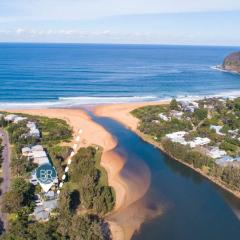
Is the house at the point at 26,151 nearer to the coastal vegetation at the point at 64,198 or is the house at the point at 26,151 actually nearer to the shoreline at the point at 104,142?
the coastal vegetation at the point at 64,198

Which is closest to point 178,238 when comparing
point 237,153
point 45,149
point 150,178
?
point 150,178

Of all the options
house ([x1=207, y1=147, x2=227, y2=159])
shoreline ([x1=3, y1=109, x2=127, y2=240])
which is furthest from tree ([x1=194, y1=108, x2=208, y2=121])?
shoreline ([x1=3, y1=109, x2=127, y2=240])

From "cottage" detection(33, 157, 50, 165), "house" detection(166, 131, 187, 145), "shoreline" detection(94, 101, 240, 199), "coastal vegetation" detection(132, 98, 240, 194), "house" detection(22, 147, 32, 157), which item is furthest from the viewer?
"house" detection(166, 131, 187, 145)

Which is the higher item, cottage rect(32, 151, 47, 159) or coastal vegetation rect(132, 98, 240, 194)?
cottage rect(32, 151, 47, 159)

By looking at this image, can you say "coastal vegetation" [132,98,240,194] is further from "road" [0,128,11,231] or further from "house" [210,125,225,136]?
"road" [0,128,11,231]

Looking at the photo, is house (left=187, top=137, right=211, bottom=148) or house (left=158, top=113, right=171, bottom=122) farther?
house (left=158, top=113, right=171, bottom=122)

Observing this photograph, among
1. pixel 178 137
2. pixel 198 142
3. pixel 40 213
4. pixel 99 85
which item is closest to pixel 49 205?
A: pixel 40 213

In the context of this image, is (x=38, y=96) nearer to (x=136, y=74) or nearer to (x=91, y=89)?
(x=91, y=89)

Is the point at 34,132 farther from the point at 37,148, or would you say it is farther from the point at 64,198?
the point at 64,198
